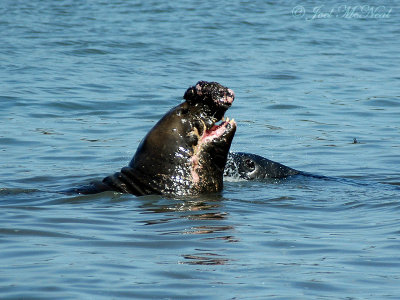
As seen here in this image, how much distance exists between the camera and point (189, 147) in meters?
7.33

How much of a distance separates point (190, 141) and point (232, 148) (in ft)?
14.2

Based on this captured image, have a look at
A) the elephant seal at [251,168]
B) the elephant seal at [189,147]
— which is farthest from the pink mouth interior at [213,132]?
the elephant seal at [251,168]

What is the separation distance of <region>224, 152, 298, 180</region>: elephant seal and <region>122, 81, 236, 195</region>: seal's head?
1552 millimetres

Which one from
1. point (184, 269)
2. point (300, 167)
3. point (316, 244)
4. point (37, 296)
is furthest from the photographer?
point (300, 167)

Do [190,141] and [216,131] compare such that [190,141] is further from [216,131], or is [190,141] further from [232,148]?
[232,148]

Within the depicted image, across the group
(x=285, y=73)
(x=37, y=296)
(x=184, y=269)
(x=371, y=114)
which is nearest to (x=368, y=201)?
(x=184, y=269)

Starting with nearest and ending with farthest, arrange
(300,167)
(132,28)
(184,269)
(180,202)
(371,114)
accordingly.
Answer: (184,269), (180,202), (300,167), (371,114), (132,28)

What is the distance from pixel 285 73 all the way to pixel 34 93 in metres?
5.16

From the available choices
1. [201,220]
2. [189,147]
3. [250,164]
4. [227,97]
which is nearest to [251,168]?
[250,164]

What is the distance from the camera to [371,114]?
13.8m

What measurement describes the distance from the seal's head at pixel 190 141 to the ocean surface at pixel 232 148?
8.8 inches

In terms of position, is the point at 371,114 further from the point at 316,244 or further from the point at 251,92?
the point at 316,244

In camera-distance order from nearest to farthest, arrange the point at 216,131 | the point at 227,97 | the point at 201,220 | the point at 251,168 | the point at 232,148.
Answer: the point at 201,220
the point at 227,97
the point at 216,131
the point at 251,168
the point at 232,148

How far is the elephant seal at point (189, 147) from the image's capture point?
724 cm
